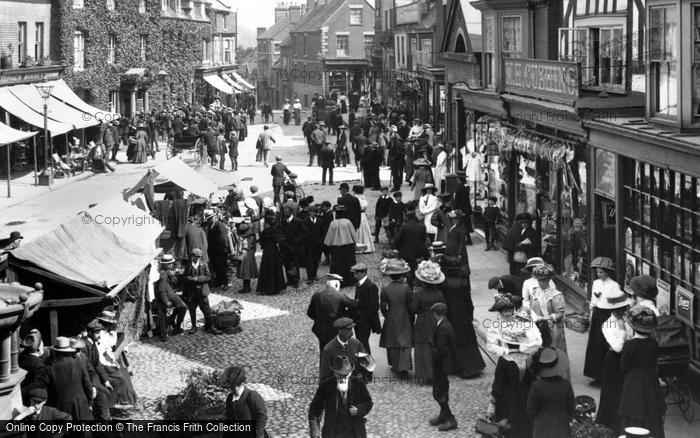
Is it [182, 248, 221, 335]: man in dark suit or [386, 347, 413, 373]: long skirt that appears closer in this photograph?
[386, 347, 413, 373]: long skirt

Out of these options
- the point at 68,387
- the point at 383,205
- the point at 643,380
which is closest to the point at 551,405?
the point at 643,380

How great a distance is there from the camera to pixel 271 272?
800 inches

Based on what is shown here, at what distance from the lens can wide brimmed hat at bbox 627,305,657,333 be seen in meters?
11.5

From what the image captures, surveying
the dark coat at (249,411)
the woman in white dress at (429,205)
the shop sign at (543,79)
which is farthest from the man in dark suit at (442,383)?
the woman in white dress at (429,205)

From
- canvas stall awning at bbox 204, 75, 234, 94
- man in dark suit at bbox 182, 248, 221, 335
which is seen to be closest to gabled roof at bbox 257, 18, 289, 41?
canvas stall awning at bbox 204, 75, 234, 94

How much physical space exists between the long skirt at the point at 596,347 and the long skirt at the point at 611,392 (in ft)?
4.60

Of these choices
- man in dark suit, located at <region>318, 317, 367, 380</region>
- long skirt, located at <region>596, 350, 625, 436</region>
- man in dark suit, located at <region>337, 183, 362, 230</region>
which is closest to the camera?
man in dark suit, located at <region>318, 317, 367, 380</region>

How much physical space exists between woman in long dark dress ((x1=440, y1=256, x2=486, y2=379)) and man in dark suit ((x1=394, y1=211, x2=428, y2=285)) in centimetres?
469

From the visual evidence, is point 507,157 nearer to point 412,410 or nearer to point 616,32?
point 616,32

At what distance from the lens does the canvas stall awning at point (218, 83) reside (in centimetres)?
6981

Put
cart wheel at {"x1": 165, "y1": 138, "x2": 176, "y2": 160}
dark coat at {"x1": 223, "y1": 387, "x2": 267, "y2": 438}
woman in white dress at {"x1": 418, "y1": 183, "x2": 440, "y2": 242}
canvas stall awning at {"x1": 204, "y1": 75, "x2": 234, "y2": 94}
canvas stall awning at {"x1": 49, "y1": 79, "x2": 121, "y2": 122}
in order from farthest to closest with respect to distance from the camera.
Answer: canvas stall awning at {"x1": 204, "y1": 75, "x2": 234, "y2": 94}
cart wheel at {"x1": 165, "y1": 138, "x2": 176, "y2": 160}
canvas stall awning at {"x1": 49, "y1": 79, "x2": 121, "y2": 122}
woman in white dress at {"x1": 418, "y1": 183, "x2": 440, "y2": 242}
dark coat at {"x1": 223, "y1": 387, "x2": 267, "y2": 438}

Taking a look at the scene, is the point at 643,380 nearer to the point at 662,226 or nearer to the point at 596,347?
the point at 596,347

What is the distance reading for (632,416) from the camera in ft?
37.7

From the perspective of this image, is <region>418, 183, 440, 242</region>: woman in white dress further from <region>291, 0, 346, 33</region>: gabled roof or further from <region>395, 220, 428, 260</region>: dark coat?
<region>291, 0, 346, 33</region>: gabled roof
